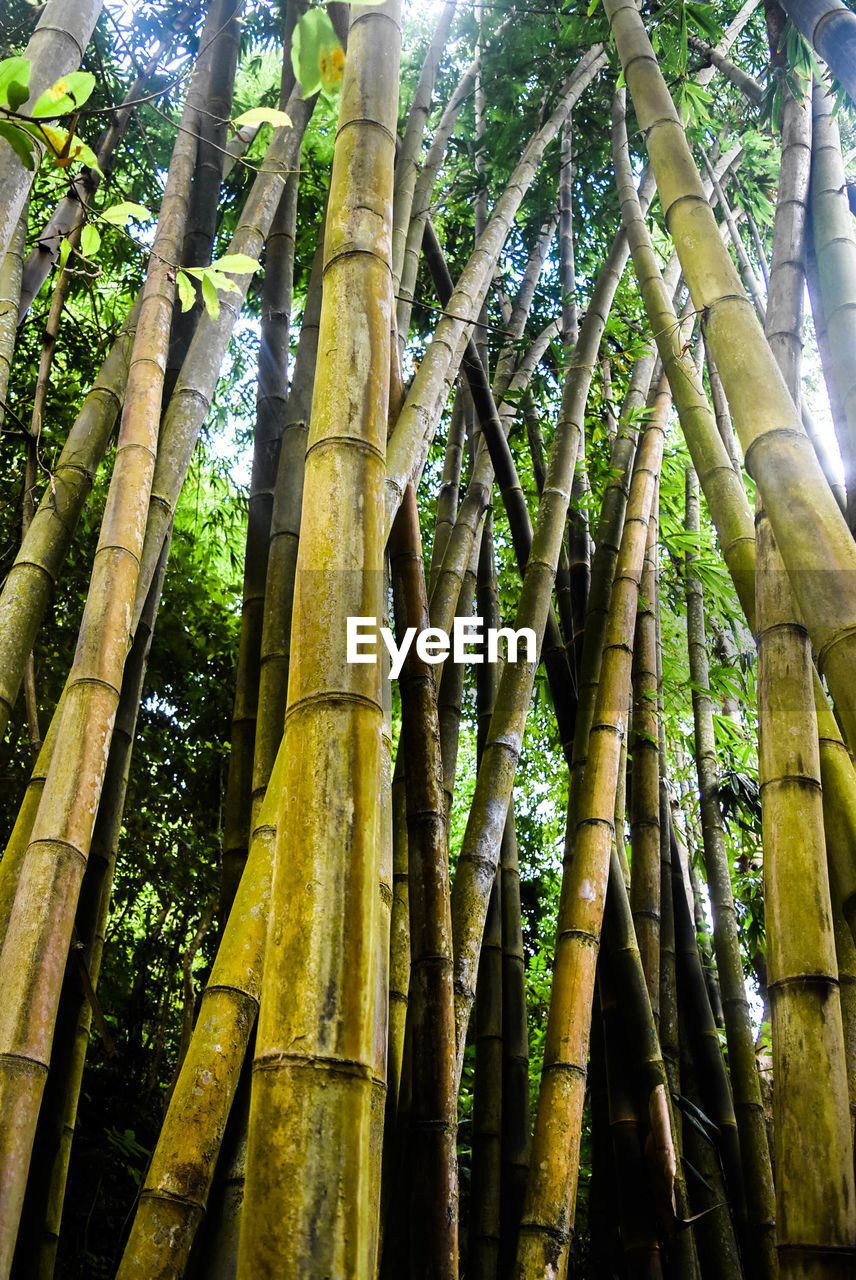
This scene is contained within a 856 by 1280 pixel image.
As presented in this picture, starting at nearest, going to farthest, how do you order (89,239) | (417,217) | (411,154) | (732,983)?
(89,239), (411,154), (417,217), (732,983)

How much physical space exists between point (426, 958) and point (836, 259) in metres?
1.47

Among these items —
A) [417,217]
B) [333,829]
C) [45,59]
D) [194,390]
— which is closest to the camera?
[333,829]

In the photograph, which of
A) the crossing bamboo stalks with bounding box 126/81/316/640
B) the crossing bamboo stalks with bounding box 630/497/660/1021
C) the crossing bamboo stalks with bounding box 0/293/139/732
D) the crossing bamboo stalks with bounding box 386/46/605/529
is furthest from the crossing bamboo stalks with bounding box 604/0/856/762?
the crossing bamboo stalks with bounding box 0/293/139/732

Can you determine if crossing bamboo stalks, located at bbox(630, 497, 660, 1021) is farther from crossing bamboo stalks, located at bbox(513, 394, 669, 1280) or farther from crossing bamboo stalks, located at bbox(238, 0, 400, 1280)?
crossing bamboo stalks, located at bbox(238, 0, 400, 1280)

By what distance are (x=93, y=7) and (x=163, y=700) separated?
11.9 feet

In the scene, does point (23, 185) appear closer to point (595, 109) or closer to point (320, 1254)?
point (320, 1254)

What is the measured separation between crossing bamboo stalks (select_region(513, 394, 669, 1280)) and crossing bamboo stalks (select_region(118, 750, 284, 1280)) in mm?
719

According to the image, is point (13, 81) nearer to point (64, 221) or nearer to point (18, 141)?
point (18, 141)

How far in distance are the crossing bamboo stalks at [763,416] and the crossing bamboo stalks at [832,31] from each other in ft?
0.79

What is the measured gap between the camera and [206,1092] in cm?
140

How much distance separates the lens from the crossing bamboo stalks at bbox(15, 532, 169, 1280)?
1830mm

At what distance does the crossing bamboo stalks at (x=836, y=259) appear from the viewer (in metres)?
1.66

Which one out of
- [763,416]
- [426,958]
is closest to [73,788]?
[426,958]
